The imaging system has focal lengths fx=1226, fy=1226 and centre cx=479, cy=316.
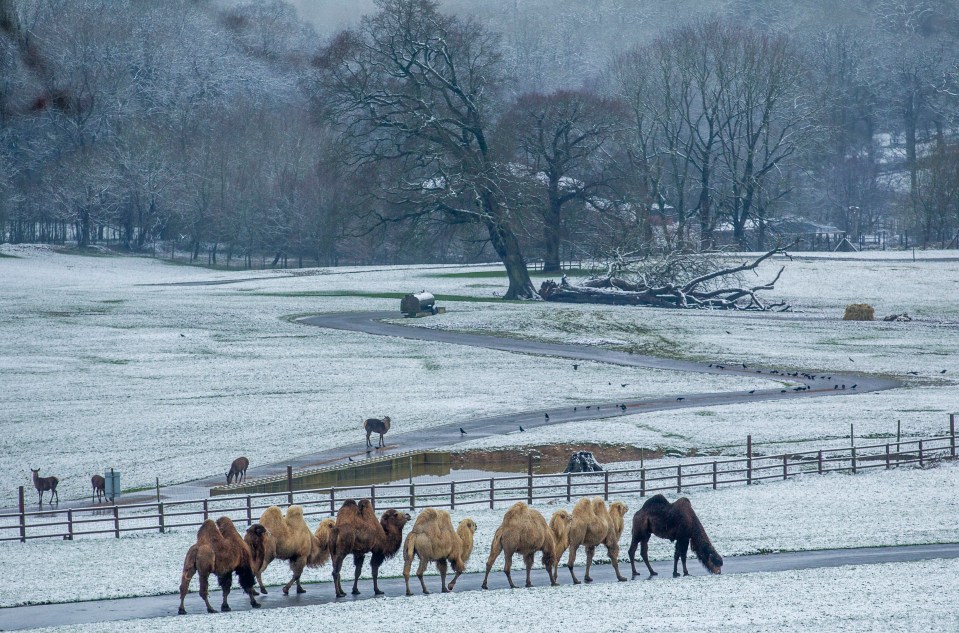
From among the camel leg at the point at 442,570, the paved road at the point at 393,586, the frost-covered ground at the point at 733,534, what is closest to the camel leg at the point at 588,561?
the paved road at the point at 393,586

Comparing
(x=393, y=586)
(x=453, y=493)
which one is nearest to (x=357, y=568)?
(x=393, y=586)

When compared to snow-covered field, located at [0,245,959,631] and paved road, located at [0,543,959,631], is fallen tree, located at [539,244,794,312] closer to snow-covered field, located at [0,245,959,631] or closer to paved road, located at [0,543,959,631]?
snow-covered field, located at [0,245,959,631]

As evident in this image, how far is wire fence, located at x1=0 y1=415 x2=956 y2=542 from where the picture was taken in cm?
2712

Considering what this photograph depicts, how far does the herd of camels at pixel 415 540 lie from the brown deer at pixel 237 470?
12.1m

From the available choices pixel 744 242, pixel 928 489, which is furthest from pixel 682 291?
pixel 928 489

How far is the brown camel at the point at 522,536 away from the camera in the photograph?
19.7 meters

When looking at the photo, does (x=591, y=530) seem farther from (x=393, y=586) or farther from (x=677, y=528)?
(x=393, y=586)

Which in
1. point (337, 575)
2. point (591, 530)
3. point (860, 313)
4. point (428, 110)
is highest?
point (428, 110)

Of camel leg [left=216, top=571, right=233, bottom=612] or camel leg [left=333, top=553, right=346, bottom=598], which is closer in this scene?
camel leg [left=216, top=571, right=233, bottom=612]

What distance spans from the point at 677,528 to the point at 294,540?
6413 mm

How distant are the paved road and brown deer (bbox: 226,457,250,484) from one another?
10556 millimetres

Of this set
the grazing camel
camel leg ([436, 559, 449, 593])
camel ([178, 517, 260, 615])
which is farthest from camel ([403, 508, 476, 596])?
the grazing camel

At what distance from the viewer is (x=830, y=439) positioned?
38000 mm

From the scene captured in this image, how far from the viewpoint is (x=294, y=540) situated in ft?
64.9
